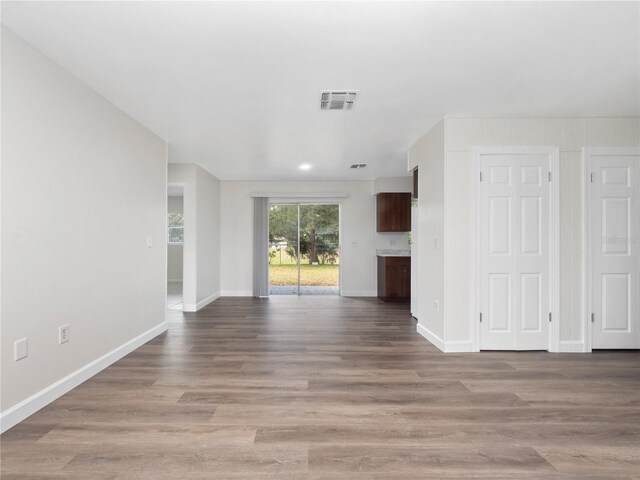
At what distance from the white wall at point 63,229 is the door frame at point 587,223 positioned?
15.9ft

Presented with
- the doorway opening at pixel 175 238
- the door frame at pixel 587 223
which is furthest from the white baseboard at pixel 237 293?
the door frame at pixel 587 223

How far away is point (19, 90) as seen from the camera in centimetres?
220

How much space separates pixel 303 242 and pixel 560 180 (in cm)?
494

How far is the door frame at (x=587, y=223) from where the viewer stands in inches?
145

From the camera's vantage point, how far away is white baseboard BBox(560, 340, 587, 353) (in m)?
3.69

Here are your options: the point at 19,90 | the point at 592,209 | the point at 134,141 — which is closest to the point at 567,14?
the point at 592,209

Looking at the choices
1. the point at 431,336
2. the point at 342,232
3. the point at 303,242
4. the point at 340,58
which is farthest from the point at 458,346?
the point at 303,242

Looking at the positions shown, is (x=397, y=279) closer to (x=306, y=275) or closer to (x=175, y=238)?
(x=306, y=275)

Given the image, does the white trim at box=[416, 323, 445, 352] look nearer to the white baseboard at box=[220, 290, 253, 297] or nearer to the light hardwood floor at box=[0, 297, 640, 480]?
the light hardwood floor at box=[0, 297, 640, 480]

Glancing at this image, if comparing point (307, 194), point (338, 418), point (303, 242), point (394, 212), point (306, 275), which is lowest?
point (338, 418)

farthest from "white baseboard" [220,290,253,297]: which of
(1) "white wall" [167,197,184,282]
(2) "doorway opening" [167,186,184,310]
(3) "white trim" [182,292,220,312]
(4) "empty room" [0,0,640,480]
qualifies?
(1) "white wall" [167,197,184,282]

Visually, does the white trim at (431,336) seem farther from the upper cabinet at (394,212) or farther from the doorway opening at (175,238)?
the doorway opening at (175,238)

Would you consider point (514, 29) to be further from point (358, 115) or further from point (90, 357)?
point (90, 357)

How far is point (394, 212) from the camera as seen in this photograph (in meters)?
7.06
